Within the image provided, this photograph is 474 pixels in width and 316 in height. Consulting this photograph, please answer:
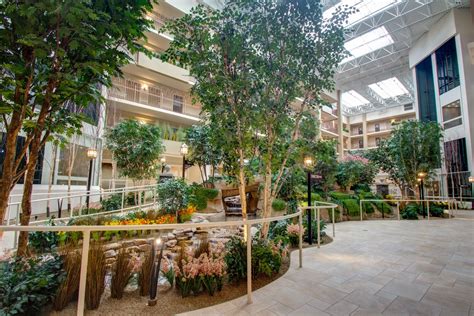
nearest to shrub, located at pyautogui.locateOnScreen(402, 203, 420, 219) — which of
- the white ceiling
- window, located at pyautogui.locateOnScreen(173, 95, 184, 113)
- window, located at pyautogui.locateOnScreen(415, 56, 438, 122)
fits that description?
the white ceiling

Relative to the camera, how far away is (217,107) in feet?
12.6

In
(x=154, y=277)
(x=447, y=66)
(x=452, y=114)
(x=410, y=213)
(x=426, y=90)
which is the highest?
→ (x=447, y=66)

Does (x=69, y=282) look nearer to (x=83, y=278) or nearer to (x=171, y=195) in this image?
(x=83, y=278)

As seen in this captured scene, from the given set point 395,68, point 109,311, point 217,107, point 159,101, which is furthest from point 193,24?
point 395,68

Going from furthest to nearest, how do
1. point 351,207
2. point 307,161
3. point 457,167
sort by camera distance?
point 457,167
point 351,207
point 307,161

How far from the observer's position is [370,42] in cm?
1678

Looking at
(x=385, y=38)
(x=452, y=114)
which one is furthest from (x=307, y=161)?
(x=385, y=38)

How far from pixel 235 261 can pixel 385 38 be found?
802 inches

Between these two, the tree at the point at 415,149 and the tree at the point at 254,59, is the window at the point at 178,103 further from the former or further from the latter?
the tree at the point at 415,149

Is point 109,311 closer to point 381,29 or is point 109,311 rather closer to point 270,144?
point 270,144

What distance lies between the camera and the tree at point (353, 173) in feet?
45.6

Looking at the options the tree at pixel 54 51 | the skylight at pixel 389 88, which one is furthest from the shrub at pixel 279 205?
the skylight at pixel 389 88

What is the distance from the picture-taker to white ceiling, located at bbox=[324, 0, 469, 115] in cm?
1312

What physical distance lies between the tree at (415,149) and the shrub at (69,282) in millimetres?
14172
